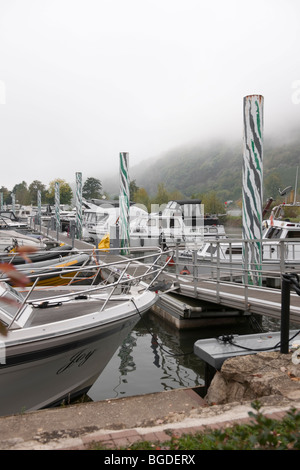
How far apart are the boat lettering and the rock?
1928mm

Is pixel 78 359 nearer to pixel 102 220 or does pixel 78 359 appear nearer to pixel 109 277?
pixel 109 277

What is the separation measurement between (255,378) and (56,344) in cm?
248

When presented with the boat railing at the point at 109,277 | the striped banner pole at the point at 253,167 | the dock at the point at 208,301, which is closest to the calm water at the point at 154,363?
the dock at the point at 208,301

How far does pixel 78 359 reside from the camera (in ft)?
19.6

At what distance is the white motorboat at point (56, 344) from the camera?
5.12 meters

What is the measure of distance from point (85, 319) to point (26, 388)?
1140mm

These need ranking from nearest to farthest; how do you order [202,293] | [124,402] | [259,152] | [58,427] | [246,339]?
[58,427]
[124,402]
[246,339]
[202,293]
[259,152]

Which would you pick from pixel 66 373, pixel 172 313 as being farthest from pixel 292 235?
pixel 66 373

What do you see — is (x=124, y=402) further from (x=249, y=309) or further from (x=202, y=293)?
(x=202, y=293)

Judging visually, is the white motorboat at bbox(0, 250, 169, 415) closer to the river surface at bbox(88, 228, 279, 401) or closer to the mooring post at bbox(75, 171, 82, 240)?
the river surface at bbox(88, 228, 279, 401)

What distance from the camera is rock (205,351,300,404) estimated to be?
426 centimetres

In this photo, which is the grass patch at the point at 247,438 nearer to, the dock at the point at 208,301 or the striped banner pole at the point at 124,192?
the dock at the point at 208,301

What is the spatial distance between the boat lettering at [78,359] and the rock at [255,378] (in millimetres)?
1928

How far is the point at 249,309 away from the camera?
839cm
